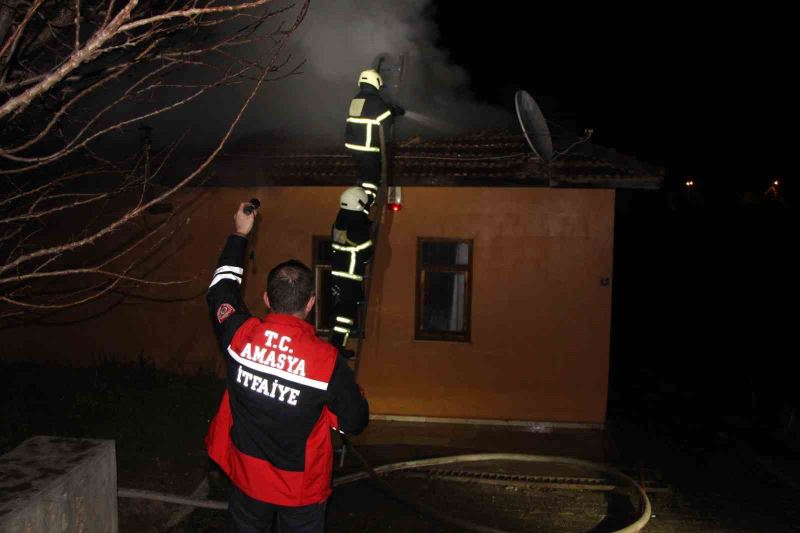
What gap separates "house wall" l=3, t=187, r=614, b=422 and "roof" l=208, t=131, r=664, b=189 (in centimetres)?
27

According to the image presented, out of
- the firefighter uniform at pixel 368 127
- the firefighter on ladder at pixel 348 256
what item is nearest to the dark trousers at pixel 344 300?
the firefighter on ladder at pixel 348 256

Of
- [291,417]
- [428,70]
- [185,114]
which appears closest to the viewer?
[291,417]

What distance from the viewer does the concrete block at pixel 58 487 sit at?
2521mm

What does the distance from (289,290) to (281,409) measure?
21.3 inches

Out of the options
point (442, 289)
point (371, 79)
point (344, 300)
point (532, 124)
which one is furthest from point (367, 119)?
point (442, 289)

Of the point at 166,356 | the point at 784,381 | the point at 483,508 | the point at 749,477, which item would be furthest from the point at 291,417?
the point at 784,381

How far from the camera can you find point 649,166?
785cm

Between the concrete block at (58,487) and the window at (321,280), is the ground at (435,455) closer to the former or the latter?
the window at (321,280)

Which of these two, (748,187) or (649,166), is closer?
(649,166)

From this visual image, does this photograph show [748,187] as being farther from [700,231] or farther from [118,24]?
[118,24]

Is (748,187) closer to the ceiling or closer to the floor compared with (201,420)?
closer to the ceiling

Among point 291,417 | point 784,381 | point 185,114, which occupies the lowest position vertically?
point 784,381

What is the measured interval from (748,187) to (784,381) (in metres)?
7.66

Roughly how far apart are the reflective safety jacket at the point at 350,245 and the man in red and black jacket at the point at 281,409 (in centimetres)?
274
